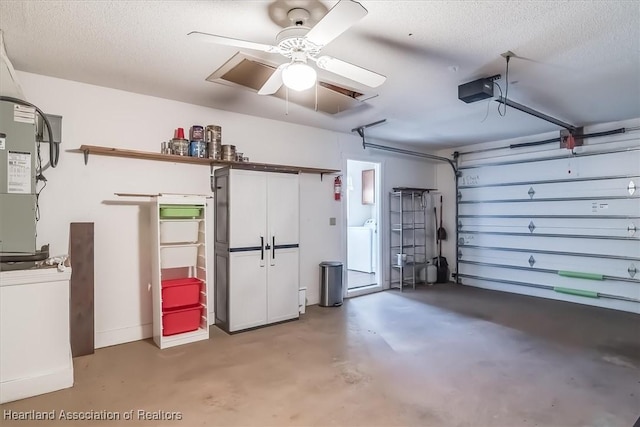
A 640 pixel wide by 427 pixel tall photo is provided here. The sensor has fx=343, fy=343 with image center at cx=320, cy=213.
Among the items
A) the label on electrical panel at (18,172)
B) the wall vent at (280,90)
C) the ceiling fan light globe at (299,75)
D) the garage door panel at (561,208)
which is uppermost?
the wall vent at (280,90)

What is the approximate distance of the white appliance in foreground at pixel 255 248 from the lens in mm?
3887

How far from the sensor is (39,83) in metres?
3.23

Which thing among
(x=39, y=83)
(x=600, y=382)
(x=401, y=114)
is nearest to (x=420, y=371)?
(x=600, y=382)

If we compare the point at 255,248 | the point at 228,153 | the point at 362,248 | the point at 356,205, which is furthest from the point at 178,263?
the point at 356,205

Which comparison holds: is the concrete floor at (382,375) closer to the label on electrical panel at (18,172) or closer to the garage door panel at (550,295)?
the garage door panel at (550,295)

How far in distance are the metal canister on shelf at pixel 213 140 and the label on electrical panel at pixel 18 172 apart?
164 cm

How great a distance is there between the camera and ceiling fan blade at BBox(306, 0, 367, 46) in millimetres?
1656

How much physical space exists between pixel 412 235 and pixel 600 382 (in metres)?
4.03

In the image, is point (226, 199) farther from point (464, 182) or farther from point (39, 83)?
point (464, 182)

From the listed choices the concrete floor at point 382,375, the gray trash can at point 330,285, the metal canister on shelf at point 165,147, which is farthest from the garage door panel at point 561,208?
the metal canister on shelf at point 165,147

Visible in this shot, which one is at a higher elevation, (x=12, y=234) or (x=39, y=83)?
(x=39, y=83)

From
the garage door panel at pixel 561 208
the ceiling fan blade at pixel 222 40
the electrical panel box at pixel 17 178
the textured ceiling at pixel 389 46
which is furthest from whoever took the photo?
the garage door panel at pixel 561 208

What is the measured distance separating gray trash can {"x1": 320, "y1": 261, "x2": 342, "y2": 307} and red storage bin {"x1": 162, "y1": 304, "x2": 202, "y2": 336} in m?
1.87

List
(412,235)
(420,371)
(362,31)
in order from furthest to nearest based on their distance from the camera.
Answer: (412,235), (420,371), (362,31)
